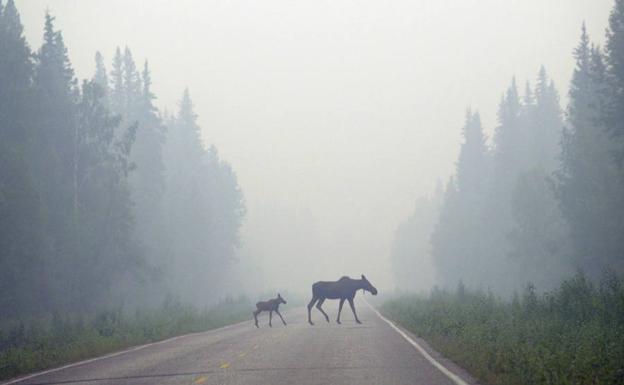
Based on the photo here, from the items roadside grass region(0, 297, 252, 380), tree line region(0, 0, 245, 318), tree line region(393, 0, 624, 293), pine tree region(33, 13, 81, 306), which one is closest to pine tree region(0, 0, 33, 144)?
tree line region(0, 0, 245, 318)

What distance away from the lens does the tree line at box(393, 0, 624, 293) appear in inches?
1542

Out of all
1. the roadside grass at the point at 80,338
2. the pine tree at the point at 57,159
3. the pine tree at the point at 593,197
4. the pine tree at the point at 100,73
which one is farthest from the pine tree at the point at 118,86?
the pine tree at the point at 593,197

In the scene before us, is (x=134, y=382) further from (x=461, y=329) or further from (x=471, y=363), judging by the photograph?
(x=461, y=329)

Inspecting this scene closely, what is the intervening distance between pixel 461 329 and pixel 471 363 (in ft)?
19.0

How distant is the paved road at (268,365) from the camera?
1176 cm

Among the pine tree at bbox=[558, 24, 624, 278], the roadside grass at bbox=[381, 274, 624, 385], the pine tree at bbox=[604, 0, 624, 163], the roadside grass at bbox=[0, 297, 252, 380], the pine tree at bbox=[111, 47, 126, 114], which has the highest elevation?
the pine tree at bbox=[111, 47, 126, 114]

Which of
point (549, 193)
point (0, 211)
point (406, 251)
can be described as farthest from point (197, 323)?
point (406, 251)

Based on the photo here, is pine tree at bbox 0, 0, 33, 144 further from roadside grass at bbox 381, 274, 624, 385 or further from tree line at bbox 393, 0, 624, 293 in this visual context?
tree line at bbox 393, 0, 624, 293

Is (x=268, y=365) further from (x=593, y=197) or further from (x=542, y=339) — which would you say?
(x=593, y=197)

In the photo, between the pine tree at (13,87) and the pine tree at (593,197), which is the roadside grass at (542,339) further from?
the pine tree at (13,87)

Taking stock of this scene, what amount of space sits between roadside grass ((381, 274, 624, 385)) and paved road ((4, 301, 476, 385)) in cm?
109

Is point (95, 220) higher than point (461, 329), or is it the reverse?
point (95, 220)

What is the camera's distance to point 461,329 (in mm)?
18656

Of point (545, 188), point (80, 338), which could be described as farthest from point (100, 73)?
point (80, 338)
